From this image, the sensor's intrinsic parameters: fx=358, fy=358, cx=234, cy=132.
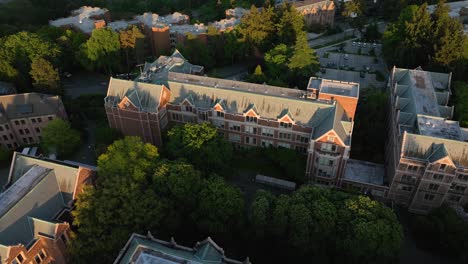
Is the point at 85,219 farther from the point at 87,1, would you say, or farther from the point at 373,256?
the point at 87,1

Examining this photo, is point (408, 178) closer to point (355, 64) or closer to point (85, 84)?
point (355, 64)

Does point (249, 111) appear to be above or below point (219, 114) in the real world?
above

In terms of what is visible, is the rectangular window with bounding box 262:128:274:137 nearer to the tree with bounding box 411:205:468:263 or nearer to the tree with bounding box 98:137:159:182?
the tree with bounding box 98:137:159:182

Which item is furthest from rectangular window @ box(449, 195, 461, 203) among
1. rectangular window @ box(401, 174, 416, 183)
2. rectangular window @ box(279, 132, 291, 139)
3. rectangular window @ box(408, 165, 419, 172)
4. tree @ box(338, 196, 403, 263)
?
rectangular window @ box(279, 132, 291, 139)

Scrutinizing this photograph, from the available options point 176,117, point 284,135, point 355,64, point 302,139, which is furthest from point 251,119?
point 355,64

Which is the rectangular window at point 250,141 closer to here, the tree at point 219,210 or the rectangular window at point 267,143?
the rectangular window at point 267,143

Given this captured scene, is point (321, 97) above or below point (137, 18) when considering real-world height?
below

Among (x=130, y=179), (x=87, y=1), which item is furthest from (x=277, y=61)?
(x=87, y=1)
